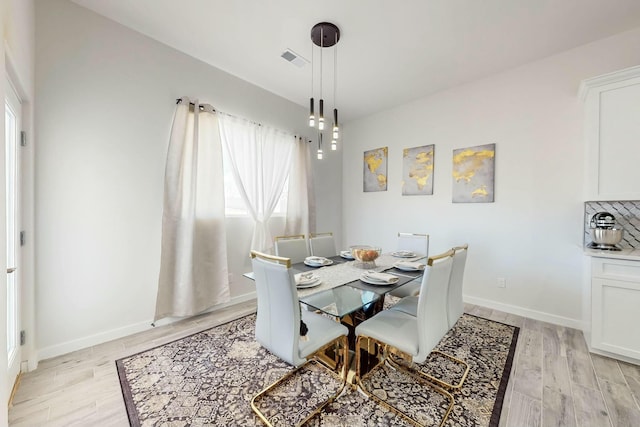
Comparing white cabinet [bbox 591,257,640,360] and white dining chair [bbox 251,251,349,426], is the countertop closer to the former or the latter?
white cabinet [bbox 591,257,640,360]

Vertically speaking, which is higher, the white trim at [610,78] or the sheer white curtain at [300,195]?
the white trim at [610,78]

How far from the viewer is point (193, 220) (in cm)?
277

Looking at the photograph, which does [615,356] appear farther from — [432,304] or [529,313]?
[432,304]

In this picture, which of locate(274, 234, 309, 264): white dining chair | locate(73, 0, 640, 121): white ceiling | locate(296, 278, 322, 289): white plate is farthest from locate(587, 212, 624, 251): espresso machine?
locate(274, 234, 309, 264): white dining chair

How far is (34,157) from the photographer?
2.00 meters

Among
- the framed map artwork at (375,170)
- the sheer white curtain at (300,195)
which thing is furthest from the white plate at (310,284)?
the framed map artwork at (375,170)

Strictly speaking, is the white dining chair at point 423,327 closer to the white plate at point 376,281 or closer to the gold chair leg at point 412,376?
the gold chair leg at point 412,376

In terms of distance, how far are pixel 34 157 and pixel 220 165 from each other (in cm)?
147

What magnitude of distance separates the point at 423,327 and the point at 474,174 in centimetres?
256

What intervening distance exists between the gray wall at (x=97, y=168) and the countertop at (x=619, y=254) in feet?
13.2

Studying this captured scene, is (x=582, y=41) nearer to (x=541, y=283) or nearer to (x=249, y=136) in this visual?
(x=541, y=283)

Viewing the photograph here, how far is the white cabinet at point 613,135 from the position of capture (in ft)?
7.07

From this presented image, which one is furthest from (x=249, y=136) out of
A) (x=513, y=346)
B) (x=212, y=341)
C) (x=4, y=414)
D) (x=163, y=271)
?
(x=513, y=346)

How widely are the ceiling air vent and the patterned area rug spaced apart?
2.95 m
